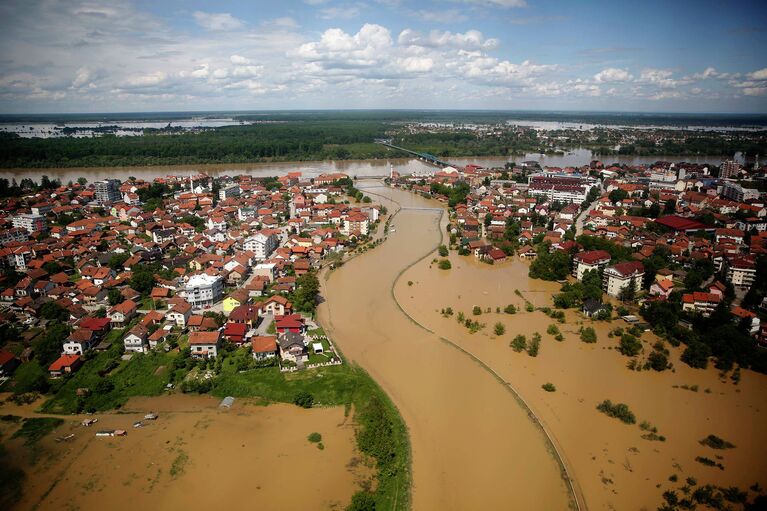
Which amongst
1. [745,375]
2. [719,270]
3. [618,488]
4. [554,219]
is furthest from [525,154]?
[618,488]

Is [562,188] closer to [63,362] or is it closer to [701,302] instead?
Answer: [701,302]

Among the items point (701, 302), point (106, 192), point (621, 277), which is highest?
point (106, 192)

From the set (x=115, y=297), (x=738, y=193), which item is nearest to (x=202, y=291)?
(x=115, y=297)

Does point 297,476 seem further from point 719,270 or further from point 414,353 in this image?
point 719,270

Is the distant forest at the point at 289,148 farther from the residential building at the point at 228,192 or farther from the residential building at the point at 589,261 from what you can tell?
the residential building at the point at 589,261

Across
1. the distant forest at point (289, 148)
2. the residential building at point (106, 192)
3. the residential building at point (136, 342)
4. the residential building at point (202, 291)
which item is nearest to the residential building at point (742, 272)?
the residential building at point (202, 291)
